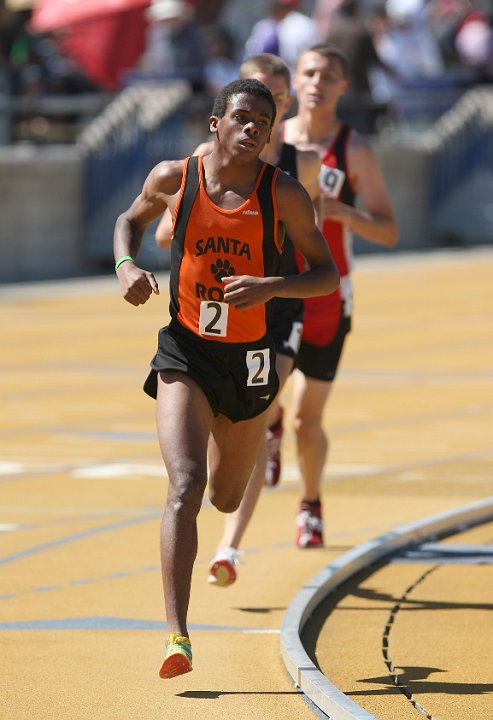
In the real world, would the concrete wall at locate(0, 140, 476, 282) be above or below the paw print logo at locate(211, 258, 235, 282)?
below

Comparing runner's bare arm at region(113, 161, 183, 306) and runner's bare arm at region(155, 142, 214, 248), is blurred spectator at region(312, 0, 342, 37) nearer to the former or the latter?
runner's bare arm at region(155, 142, 214, 248)

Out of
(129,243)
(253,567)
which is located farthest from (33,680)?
(253,567)

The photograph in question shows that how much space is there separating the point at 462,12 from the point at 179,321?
25.3 meters

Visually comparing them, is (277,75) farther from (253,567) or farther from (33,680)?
(33,680)

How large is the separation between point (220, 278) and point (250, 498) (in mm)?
1801

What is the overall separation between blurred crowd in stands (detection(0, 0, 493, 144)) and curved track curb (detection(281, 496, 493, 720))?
47.7ft

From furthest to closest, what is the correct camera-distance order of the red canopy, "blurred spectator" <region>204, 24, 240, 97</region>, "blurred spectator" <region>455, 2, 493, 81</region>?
"blurred spectator" <region>455, 2, 493, 81</region>
"blurred spectator" <region>204, 24, 240, 97</region>
the red canopy

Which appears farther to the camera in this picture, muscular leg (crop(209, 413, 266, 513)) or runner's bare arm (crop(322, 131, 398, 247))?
runner's bare arm (crop(322, 131, 398, 247))

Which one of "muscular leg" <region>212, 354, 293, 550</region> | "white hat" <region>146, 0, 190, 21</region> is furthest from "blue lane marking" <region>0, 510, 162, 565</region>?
"white hat" <region>146, 0, 190, 21</region>

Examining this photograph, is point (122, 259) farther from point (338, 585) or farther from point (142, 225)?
point (338, 585)

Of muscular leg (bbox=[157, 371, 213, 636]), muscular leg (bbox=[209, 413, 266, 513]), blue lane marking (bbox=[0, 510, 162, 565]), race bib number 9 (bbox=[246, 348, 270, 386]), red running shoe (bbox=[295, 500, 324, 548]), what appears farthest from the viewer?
red running shoe (bbox=[295, 500, 324, 548])

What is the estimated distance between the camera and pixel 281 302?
8383 millimetres

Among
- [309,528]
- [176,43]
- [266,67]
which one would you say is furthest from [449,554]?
[176,43]

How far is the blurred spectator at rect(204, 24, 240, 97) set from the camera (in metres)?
25.6
